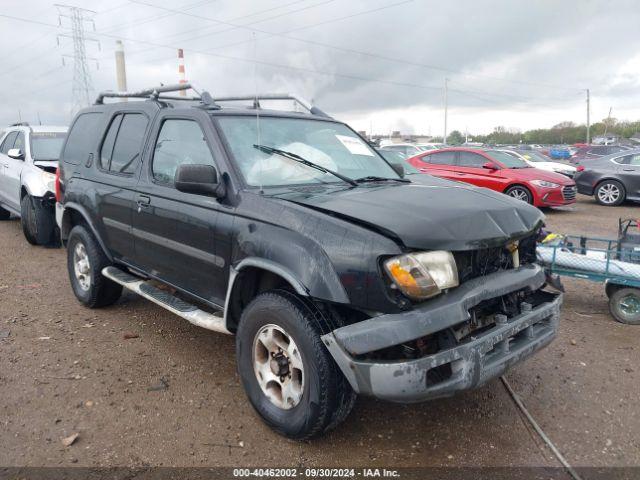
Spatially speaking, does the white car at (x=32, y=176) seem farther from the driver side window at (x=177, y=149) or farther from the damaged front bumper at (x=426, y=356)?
the damaged front bumper at (x=426, y=356)

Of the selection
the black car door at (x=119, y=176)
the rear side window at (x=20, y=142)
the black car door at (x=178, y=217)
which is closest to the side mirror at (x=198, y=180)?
the black car door at (x=178, y=217)

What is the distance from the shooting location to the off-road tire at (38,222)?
297 inches

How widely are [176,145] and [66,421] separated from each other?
1984 millimetres

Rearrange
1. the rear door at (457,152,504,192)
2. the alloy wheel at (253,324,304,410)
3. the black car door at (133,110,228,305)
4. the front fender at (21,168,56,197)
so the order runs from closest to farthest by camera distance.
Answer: the alloy wheel at (253,324,304,410) → the black car door at (133,110,228,305) → the front fender at (21,168,56,197) → the rear door at (457,152,504,192)

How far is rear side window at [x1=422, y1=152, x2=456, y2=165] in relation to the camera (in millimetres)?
12558

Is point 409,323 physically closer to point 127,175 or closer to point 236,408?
point 236,408

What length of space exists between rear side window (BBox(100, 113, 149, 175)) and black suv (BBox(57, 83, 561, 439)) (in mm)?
21

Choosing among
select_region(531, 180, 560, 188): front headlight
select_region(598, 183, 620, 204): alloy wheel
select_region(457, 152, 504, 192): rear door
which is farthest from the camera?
select_region(598, 183, 620, 204): alloy wheel

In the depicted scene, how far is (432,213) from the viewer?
2695 mm

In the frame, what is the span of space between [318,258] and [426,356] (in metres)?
0.71

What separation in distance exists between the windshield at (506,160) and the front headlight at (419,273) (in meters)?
10.5

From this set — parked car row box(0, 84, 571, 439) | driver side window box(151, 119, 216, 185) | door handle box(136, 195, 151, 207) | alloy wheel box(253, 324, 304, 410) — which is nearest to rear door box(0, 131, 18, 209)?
parked car row box(0, 84, 571, 439)

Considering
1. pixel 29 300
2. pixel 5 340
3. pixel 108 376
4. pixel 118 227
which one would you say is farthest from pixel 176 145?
pixel 29 300

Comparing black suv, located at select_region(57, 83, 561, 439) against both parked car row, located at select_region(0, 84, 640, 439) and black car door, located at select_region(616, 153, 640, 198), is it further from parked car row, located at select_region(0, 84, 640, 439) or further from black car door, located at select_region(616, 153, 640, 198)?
black car door, located at select_region(616, 153, 640, 198)
